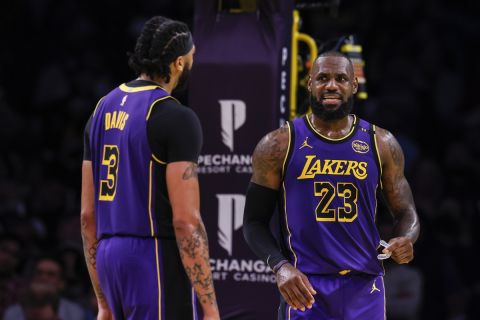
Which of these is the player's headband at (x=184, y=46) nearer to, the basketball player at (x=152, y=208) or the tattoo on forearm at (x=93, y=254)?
the basketball player at (x=152, y=208)

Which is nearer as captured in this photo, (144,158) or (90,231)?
(144,158)

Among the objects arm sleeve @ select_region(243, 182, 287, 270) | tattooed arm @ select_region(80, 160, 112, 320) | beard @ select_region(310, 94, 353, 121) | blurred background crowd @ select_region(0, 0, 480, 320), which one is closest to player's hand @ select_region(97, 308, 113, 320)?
tattooed arm @ select_region(80, 160, 112, 320)

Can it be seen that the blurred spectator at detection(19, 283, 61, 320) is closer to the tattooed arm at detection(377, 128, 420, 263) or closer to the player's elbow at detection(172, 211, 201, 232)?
the tattooed arm at detection(377, 128, 420, 263)

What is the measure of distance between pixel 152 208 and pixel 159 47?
68 cm

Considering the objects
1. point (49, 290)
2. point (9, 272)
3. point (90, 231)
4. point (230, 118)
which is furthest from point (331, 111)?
point (9, 272)

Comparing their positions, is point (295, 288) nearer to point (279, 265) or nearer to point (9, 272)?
point (279, 265)

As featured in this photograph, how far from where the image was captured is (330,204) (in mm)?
4883

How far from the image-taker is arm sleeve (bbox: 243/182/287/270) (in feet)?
16.3

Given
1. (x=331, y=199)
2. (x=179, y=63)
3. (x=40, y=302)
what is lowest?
(x=40, y=302)

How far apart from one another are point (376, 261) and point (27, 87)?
7.68 metres

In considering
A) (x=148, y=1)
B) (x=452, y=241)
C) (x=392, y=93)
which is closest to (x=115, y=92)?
(x=452, y=241)

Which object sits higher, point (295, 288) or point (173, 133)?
point (173, 133)

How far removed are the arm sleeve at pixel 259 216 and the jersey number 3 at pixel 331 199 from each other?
0.76 feet

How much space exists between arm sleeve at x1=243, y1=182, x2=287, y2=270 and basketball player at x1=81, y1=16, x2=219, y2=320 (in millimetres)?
544
